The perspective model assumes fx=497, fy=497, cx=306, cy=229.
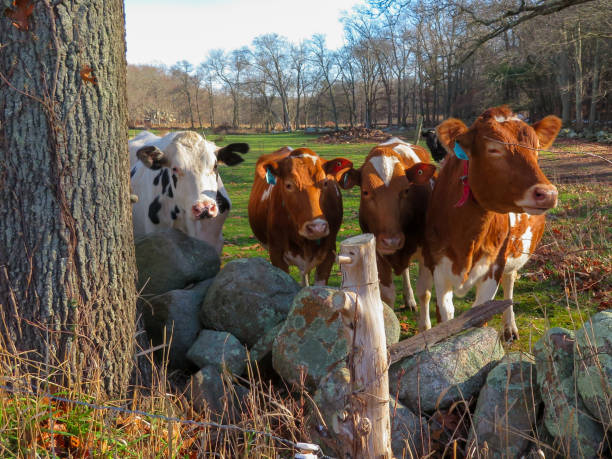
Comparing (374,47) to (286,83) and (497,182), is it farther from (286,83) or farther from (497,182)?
(497,182)

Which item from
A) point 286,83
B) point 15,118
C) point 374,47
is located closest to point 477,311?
point 15,118

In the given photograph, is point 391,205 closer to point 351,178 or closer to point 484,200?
point 351,178

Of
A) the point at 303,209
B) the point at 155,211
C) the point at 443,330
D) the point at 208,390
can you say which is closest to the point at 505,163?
the point at 443,330

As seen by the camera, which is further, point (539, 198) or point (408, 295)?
point (408, 295)

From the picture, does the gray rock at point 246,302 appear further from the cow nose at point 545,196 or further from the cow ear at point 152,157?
the cow nose at point 545,196

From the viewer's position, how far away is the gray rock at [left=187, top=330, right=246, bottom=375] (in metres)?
3.92

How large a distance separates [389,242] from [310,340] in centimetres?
156

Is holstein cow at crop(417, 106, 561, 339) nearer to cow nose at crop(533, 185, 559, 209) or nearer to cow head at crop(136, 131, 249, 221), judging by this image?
cow nose at crop(533, 185, 559, 209)

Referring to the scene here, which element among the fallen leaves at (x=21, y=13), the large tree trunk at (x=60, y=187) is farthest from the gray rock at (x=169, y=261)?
the fallen leaves at (x=21, y=13)

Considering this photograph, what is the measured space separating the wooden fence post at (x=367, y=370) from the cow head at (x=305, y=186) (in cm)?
280

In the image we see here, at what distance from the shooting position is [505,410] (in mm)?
3020

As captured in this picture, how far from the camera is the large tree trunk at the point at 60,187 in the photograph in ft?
10.0

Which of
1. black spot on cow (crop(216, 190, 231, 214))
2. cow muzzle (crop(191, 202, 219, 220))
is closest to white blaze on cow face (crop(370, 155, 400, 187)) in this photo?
cow muzzle (crop(191, 202, 219, 220))

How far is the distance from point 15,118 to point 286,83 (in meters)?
70.2
